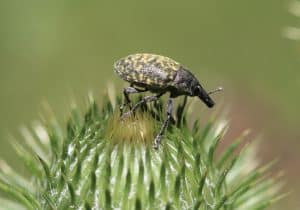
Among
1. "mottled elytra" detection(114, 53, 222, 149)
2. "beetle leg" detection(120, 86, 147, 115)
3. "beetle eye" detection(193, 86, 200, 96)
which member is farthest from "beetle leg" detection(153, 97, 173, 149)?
"beetle eye" detection(193, 86, 200, 96)

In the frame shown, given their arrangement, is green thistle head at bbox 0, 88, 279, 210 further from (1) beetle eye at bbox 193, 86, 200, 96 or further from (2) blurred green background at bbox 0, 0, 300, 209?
(2) blurred green background at bbox 0, 0, 300, 209

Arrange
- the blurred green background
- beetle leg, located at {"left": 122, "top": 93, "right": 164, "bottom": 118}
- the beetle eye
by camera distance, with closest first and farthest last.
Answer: beetle leg, located at {"left": 122, "top": 93, "right": 164, "bottom": 118} → the beetle eye → the blurred green background

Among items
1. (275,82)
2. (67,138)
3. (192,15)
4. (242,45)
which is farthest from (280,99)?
(67,138)

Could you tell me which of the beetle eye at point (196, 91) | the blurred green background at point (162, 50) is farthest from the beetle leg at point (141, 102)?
the blurred green background at point (162, 50)

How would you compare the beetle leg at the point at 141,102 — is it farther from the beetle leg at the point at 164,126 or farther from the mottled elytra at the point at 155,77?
the beetle leg at the point at 164,126

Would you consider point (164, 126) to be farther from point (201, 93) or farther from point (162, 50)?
point (162, 50)

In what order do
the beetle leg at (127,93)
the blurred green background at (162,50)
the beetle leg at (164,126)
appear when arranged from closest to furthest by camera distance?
1. the beetle leg at (164,126)
2. the beetle leg at (127,93)
3. the blurred green background at (162,50)

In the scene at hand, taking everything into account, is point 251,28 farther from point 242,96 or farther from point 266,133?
point 266,133

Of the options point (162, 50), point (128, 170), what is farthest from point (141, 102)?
point (162, 50)
